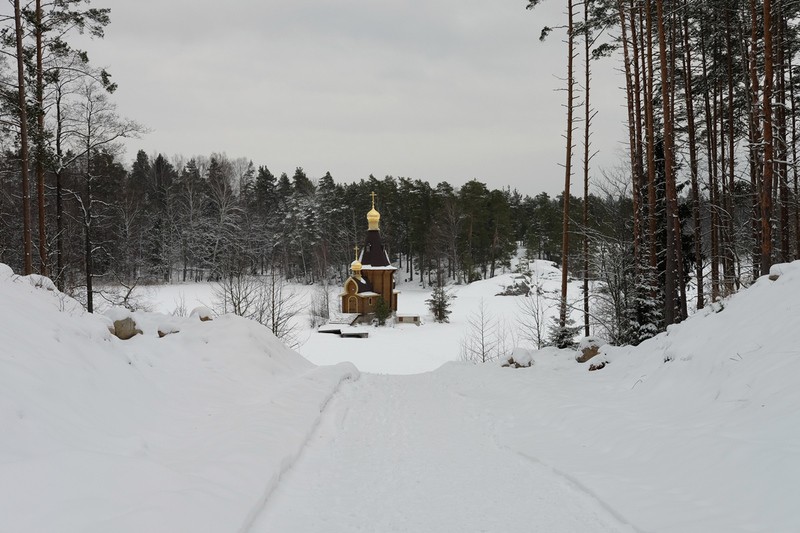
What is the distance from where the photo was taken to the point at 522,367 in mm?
13258

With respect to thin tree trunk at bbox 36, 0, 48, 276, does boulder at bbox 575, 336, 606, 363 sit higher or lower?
lower

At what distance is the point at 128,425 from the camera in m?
5.78

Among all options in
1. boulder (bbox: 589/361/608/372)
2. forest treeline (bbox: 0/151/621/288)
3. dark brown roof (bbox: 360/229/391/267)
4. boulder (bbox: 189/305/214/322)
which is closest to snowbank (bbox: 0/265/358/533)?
boulder (bbox: 189/305/214/322)

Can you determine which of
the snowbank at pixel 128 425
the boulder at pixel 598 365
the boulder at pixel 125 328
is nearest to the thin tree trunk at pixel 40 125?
the snowbank at pixel 128 425

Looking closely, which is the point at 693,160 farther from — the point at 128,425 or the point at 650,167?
the point at 128,425

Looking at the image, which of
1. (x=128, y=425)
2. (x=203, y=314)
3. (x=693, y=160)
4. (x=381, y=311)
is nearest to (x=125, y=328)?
(x=203, y=314)

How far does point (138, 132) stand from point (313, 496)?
1637 centimetres

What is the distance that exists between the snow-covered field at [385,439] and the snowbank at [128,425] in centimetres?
2

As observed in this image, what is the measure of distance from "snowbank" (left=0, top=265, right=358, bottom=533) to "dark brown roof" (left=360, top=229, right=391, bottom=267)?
28005 mm

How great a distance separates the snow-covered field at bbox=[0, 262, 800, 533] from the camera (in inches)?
155

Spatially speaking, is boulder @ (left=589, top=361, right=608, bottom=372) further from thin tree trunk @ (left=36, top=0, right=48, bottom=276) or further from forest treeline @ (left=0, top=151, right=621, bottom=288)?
forest treeline @ (left=0, top=151, right=621, bottom=288)

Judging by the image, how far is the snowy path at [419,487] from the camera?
4.20 metres

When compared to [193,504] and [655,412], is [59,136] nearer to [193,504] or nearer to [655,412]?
[193,504]

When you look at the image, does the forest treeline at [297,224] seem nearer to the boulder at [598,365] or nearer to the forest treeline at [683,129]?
the forest treeline at [683,129]
